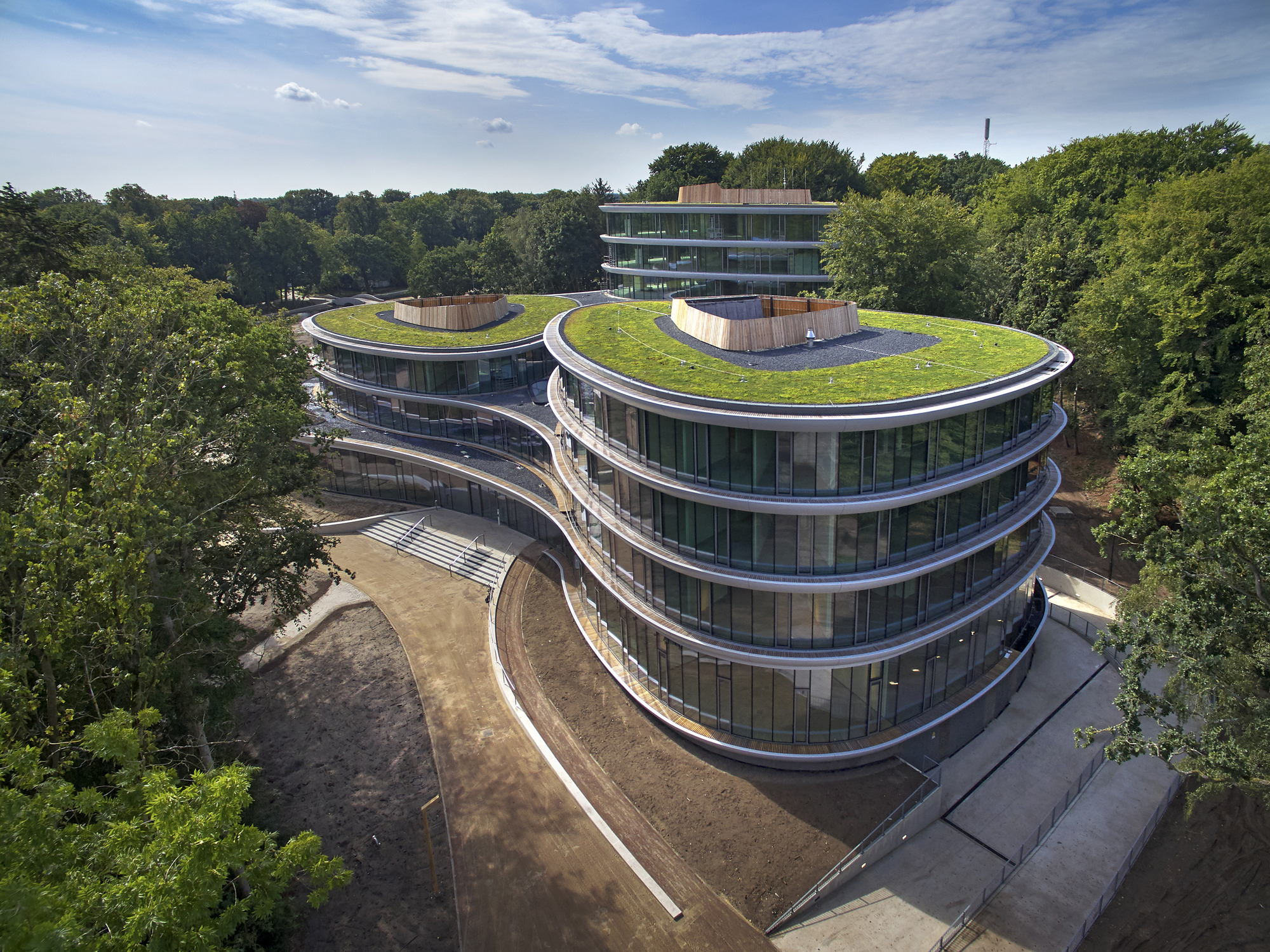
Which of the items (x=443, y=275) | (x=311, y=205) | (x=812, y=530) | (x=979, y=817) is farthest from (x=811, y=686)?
(x=311, y=205)

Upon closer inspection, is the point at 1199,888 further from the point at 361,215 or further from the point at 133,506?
the point at 361,215

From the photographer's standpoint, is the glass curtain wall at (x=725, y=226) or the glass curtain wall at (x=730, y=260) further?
the glass curtain wall at (x=730, y=260)

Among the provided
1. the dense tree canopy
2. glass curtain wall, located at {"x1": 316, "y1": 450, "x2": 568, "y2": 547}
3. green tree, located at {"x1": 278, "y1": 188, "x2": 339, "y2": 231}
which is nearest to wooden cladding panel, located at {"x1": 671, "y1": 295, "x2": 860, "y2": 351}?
glass curtain wall, located at {"x1": 316, "y1": 450, "x2": 568, "y2": 547}

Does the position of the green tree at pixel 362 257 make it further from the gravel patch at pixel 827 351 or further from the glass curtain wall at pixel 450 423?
the gravel patch at pixel 827 351

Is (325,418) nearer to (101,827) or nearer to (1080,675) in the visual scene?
(101,827)

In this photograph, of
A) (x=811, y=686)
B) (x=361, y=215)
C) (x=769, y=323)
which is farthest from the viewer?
(x=361, y=215)

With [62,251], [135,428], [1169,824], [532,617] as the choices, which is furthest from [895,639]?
[62,251]

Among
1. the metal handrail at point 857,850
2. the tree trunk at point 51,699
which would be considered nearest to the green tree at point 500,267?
the tree trunk at point 51,699
